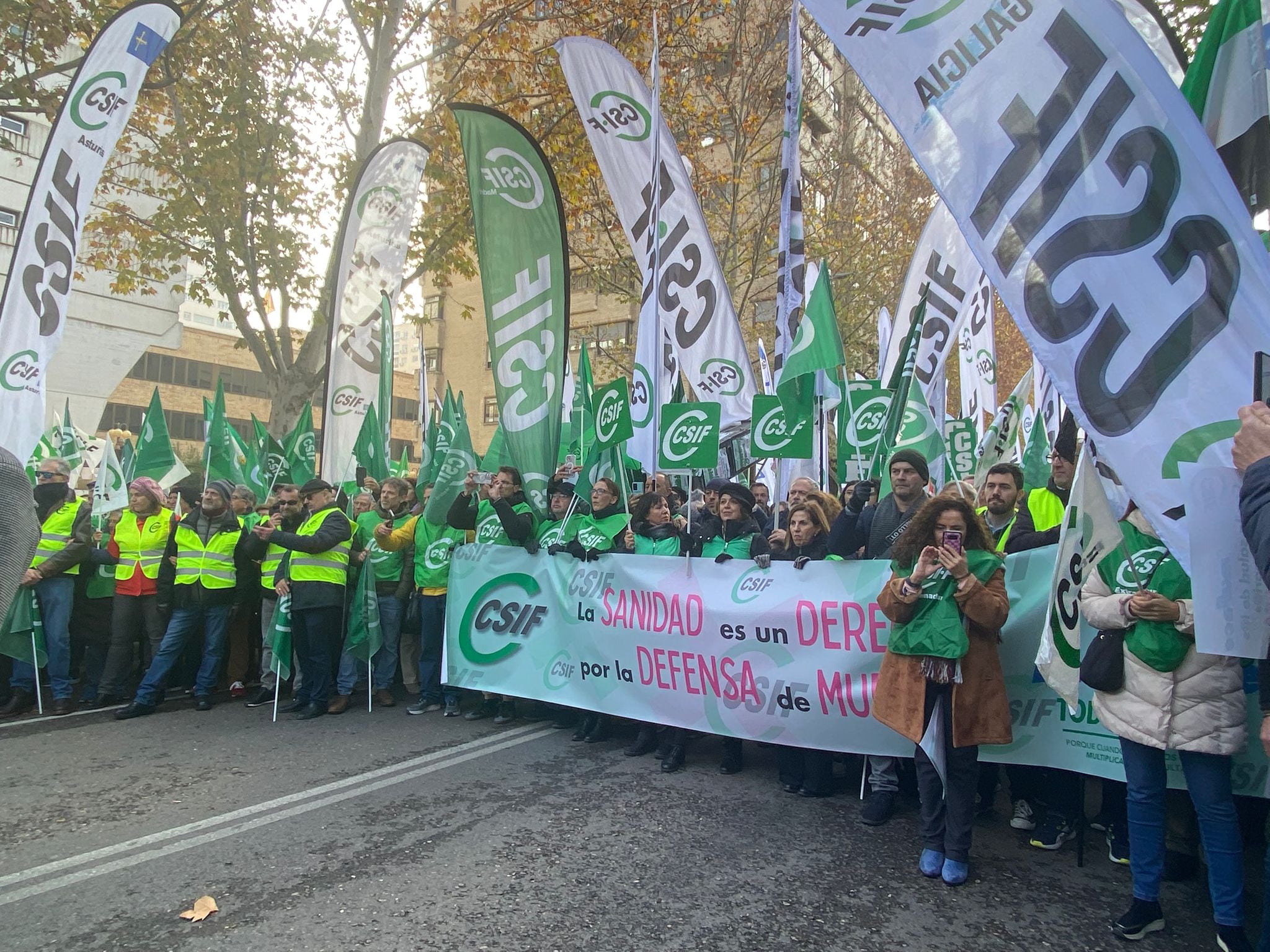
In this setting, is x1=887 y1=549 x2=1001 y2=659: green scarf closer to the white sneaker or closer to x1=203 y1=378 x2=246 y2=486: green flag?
the white sneaker

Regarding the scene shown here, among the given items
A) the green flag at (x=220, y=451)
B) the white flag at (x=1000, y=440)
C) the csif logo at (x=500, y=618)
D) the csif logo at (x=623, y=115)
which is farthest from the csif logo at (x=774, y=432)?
the green flag at (x=220, y=451)

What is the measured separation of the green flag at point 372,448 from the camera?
28.2 ft

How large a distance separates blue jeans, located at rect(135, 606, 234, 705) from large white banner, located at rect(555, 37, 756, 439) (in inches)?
191

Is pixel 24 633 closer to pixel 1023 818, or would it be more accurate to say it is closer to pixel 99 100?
pixel 99 100

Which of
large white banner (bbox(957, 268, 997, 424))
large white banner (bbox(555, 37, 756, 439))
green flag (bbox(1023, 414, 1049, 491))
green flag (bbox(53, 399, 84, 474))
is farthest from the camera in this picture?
large white banner (bbox(957, 268, 997, 424))

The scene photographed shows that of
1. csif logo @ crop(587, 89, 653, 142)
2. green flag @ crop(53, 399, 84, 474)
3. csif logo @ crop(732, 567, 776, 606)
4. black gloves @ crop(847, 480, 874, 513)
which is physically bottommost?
csif logo @ crop(732, 567, 776, 606)

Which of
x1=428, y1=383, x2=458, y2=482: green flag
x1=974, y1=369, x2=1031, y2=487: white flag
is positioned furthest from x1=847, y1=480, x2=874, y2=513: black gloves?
x1=428, y1=383, x2=458, y2=482: green flag

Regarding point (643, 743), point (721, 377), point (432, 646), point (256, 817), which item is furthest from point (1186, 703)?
point (432, 646)

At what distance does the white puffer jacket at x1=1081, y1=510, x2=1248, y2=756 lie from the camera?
3146 millimetres

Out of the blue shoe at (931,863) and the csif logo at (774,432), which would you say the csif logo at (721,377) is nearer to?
the csif logo at (774,432)

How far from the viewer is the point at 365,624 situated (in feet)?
23.6

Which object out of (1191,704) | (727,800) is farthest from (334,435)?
(1191,704)

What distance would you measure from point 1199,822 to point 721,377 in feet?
18.2

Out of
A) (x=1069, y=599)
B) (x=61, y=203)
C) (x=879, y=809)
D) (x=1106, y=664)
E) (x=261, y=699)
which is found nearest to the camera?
(x=1106, y=664)
